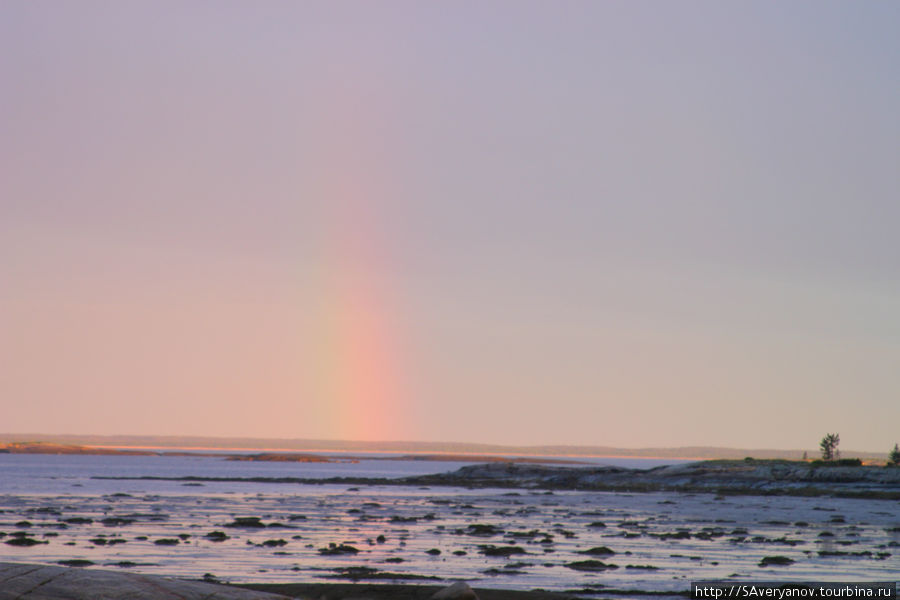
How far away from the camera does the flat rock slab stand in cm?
1783

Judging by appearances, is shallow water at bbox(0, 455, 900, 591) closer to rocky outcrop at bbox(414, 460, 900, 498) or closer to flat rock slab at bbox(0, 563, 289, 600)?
flat rock slab at bbox(0, 563, 289, 600)

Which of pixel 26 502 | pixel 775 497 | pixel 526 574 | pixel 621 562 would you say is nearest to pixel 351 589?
pixel 526 574

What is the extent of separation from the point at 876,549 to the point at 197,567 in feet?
106

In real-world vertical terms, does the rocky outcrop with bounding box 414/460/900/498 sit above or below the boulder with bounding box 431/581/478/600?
below

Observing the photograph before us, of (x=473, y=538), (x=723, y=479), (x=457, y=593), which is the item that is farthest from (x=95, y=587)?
(x=723, y=479)

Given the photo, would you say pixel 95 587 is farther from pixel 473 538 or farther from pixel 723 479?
pixel 723 479

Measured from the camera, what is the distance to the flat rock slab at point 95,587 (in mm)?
17828

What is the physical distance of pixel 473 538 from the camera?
51438mm

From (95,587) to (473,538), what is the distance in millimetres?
35276

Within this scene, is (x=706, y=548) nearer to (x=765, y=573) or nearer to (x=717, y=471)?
(x=765, y=573)

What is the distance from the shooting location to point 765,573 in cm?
3531

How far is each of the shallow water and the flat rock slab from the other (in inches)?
554

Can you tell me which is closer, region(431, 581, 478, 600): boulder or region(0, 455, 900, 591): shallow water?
region(431, 581, 478, 600): boulder

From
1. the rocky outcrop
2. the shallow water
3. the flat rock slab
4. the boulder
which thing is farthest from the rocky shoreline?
the flat rock slab
